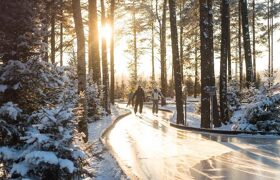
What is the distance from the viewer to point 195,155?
1170cm

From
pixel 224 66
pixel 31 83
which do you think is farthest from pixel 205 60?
pixel 31 83

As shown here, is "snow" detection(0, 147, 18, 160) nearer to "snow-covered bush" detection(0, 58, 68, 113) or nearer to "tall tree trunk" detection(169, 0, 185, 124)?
"snow-covered bush" detection(0, 58, 68, 113)

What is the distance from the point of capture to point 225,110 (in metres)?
22.0

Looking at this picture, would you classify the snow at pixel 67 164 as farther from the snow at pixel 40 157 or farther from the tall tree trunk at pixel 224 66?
the tall tree trunk at pixel 224 66

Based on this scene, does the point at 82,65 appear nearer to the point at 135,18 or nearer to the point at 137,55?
the point at 135,18

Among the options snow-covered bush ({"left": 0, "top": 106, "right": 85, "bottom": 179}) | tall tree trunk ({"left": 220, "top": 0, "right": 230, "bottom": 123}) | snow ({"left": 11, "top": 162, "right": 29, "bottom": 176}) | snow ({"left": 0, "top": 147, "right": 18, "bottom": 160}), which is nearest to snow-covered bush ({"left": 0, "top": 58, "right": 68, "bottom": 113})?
snow ({"left": 0, "top": 147, "right": 18, "bottom": 160})

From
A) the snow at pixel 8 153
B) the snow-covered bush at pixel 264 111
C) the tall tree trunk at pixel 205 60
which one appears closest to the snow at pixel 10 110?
the snow at pixel 8 153

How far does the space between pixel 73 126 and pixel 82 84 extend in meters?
6.66

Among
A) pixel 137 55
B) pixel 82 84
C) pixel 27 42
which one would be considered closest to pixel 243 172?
pixel 27 42

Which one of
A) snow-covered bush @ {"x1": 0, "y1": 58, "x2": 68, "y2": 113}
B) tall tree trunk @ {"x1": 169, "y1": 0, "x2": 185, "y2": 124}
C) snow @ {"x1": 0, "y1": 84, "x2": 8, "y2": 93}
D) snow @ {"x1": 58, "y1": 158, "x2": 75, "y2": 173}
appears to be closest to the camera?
snow @ {"x1": 58, "y1": 158, "x2": 75, "y2": 173}

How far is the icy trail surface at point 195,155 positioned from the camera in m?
9.48

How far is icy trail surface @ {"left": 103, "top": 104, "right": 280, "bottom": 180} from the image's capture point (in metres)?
9.48

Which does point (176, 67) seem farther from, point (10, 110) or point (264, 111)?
point (10, 110)

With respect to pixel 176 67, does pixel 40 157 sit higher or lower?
lower
